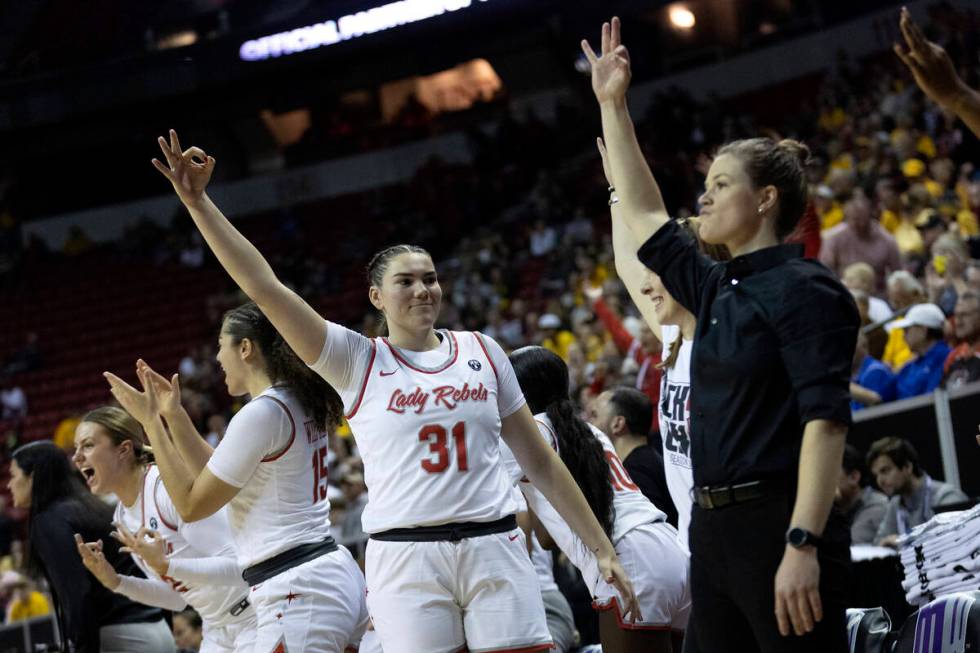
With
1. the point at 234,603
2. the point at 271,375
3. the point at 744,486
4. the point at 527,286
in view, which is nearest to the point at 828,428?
the point at 744,486

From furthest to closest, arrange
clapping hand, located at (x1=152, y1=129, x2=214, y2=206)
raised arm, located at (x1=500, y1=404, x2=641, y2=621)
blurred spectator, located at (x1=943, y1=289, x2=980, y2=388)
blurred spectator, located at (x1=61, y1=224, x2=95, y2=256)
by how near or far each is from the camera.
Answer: blurred spectator, located at (x1=61, y1=224, x2=95, y2=256), blurred spectator, located at (x1=943, y1=289, x2=980, y2=388), raised arm, located at (x1=500, y1=404, x2=641, y2=621), clapping hand, located at (x1=152, y1=129, x2=214, y2=206)

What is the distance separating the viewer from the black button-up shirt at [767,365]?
2.79 m

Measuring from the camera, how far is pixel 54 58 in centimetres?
2400

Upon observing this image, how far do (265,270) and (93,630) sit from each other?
7.81 feet

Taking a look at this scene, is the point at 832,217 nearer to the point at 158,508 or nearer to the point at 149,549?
the point at 158,508

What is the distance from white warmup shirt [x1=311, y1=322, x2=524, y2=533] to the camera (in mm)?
3859

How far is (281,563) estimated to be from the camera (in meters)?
4.39

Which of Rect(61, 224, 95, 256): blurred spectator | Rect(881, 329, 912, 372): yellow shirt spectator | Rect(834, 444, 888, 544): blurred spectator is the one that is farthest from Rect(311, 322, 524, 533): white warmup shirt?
A: Rect(61, 224, 95, 256): blurred spectator

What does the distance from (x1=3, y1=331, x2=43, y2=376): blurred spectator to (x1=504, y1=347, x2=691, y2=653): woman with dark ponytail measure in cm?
1886

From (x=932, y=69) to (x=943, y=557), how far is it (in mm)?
2044

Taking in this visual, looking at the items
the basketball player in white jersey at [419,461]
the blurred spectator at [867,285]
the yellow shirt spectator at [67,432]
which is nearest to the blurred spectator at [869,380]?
the blurred spectator at [867,285]

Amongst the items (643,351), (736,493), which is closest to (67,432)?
(643,351)

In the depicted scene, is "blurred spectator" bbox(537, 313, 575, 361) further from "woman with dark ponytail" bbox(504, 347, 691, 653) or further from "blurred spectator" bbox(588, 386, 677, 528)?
"woman with dark ponytail" bbox(504, 347, 691, 653)

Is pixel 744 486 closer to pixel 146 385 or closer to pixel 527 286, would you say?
pixel 146 385
